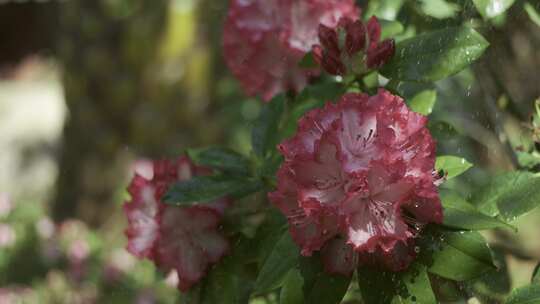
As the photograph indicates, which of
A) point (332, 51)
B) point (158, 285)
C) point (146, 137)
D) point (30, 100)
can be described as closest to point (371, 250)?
point (332, 51)

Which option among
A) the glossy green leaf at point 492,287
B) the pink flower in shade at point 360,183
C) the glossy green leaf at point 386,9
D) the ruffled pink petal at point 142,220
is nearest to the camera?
the pink flower in shade at point 360,183

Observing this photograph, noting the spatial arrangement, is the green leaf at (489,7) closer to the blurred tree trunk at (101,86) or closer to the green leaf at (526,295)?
the green leaf at (526,295)

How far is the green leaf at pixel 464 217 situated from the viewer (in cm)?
109

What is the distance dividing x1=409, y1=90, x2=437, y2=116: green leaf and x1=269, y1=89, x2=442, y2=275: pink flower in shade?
268 millimetres

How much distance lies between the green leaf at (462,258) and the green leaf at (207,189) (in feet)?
1.05

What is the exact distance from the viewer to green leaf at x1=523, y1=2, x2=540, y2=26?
142 centimetres

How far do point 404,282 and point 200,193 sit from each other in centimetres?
33

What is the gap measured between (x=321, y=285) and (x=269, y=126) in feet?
1.34

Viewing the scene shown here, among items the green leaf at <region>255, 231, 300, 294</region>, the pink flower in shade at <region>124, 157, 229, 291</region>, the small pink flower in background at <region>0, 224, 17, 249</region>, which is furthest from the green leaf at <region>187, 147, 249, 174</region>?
the small pink flower in background at <region>0, 224, 17, 249</region>

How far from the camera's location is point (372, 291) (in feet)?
3.55

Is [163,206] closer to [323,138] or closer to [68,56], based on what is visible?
[323,138]

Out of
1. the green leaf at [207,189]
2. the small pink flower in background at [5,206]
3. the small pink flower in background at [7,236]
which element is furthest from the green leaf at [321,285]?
the small pink flower in background at [5,206]

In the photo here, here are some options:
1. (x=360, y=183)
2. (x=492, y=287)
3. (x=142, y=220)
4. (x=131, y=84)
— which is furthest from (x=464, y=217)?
(x=131, y=84)

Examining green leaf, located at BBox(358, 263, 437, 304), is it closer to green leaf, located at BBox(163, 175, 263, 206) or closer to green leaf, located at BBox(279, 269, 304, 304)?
green leaf, located at BBox(279, 269, 304, 304)
